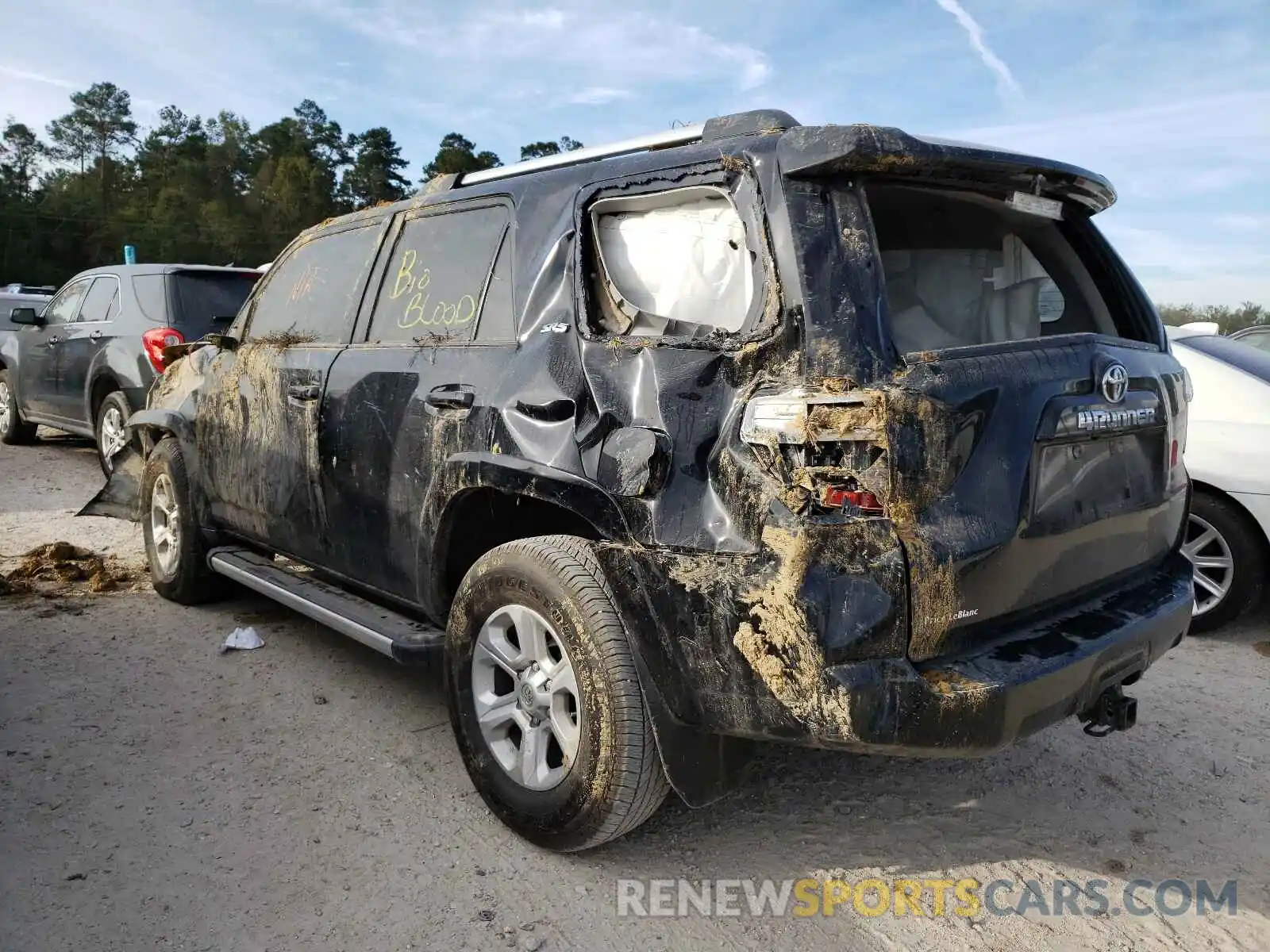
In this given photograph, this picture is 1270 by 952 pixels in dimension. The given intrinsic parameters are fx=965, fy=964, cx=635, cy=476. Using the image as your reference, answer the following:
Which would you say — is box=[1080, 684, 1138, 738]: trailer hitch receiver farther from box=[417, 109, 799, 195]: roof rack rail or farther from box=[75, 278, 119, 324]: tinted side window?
box=[75, 278, 119, 324]: tinted side window

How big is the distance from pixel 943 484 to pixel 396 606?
2201 mm

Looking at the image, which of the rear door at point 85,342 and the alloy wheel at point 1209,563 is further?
the rear door at point 85,342

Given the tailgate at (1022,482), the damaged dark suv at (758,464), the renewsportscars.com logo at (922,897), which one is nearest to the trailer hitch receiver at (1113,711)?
the damaged dark suv at (758,464)

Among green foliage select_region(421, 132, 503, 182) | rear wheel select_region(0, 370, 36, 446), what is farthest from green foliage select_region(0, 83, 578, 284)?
rear wheel select_region(0, 370, 36, 446)

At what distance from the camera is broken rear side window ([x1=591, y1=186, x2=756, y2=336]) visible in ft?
8.31

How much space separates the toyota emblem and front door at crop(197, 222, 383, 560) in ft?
8.95

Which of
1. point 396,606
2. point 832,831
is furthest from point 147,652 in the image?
point 832,831

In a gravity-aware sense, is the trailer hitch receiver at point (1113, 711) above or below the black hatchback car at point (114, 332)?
below

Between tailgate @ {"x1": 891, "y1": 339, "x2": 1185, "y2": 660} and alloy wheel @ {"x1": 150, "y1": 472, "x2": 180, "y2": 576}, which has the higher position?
tailgate @ {"x1": 891, "y1": 339, "x2": 1185, "y2": 660}

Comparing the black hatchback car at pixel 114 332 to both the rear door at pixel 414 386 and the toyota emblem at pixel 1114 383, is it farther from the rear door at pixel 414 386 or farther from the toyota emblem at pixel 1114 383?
the toyota emblem at pixel 1114 383

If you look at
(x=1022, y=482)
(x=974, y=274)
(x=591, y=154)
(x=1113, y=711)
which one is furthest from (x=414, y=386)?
(x=1113, y=711)

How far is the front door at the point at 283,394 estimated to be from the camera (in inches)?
154

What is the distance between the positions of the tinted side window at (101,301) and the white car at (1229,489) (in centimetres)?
797

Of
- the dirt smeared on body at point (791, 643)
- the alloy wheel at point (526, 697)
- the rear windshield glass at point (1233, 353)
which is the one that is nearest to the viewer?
the dirt smeared on body at point (791, 643)
